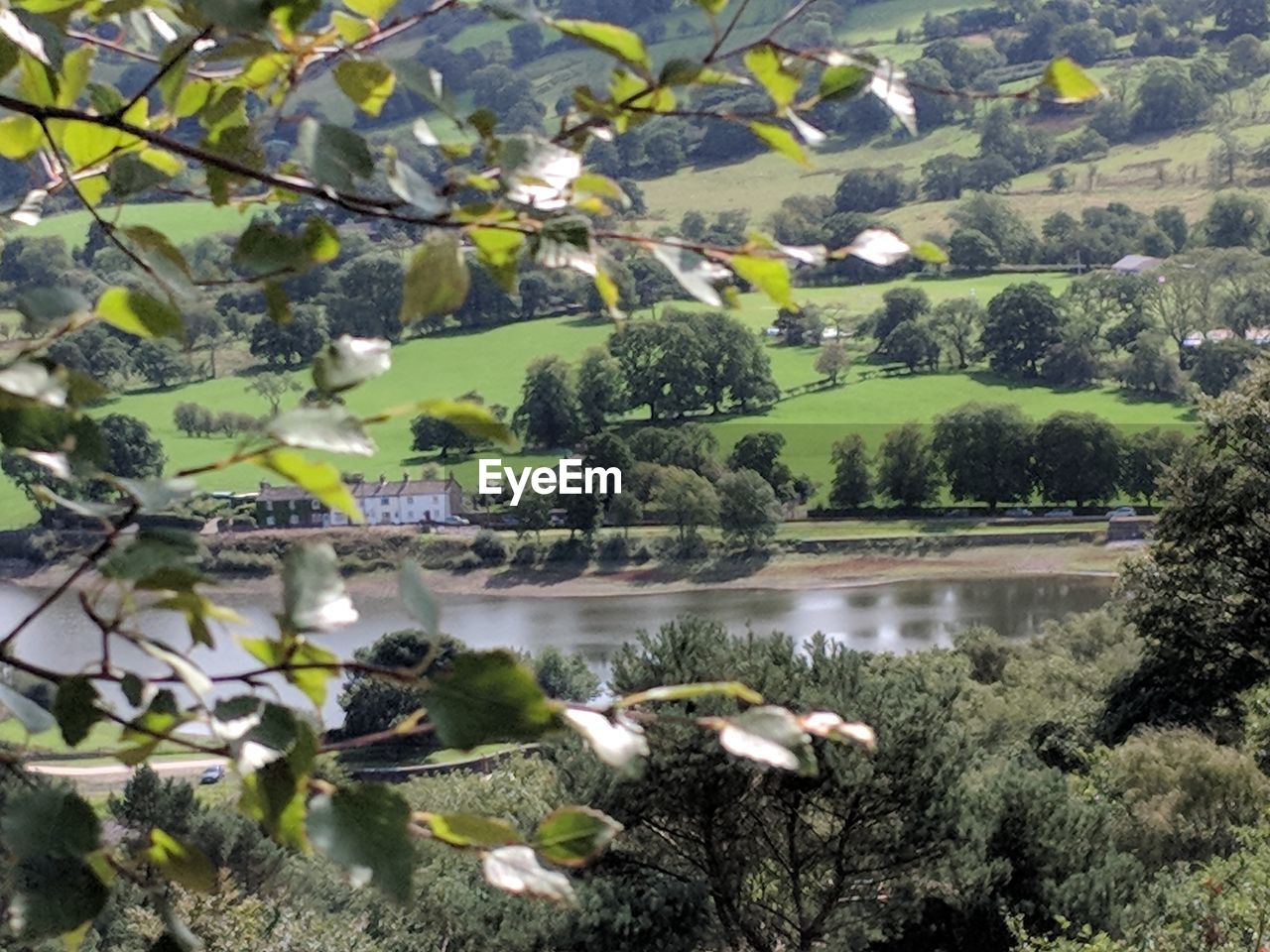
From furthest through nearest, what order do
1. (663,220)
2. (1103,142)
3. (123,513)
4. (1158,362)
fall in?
(1103,142), (663,220), (1158,362), (123,513)

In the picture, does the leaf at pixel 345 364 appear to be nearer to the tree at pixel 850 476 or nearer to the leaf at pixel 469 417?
the leaf at pixel 469 417

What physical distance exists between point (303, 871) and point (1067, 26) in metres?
55.9

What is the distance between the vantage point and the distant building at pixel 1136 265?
41875 mm

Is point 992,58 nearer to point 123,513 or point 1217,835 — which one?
point 1217,835

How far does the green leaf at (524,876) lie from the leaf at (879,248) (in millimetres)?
301

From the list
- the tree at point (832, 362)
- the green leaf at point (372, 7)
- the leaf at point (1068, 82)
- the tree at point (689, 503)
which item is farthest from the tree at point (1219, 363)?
the green leaf at point (372, 7)

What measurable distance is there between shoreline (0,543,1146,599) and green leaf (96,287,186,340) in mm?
26040

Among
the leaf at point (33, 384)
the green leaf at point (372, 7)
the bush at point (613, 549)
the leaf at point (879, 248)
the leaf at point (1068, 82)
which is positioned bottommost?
the bush at point (613, 549)

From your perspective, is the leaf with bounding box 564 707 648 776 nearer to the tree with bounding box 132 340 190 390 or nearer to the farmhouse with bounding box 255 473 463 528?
the farmhouse with bounding box 255 473 463 528

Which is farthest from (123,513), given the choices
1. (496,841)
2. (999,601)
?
(999,601)

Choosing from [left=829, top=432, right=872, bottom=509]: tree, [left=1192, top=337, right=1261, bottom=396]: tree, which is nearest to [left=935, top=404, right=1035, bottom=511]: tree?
[left=829, top=432, right=872, bottom=509]: tree

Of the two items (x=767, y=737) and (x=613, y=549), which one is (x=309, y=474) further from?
(x=613, y=549)

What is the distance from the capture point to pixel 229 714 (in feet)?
2.01

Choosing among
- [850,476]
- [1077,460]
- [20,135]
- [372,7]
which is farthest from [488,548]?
[372,7]
